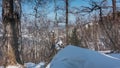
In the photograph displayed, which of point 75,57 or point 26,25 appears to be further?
point 26,25

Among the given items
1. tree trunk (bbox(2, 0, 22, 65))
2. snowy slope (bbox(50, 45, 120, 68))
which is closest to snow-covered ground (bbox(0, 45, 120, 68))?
snowy slope (bbox(50, 45, 120, 68))

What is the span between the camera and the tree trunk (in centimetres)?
854

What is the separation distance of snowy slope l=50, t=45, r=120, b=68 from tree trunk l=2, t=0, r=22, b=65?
18.4 feet

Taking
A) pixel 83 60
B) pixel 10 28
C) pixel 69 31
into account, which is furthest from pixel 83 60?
pixel 69 31

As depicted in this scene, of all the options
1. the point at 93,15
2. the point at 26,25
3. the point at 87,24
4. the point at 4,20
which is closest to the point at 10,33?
the point at 4,20

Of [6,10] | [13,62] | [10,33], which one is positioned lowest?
[13,62]

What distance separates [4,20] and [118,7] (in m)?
6.83

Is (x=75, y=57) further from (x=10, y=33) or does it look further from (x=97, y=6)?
(x=97, y=6)

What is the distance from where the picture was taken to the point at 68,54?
3.03m

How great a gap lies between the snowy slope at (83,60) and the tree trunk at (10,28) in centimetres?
560

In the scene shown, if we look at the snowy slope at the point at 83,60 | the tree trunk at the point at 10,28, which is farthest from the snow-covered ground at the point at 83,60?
the tree trunk at the point at 10,28

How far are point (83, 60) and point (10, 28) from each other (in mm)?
6047

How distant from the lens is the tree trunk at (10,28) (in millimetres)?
8539

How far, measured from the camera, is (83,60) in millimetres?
2719
